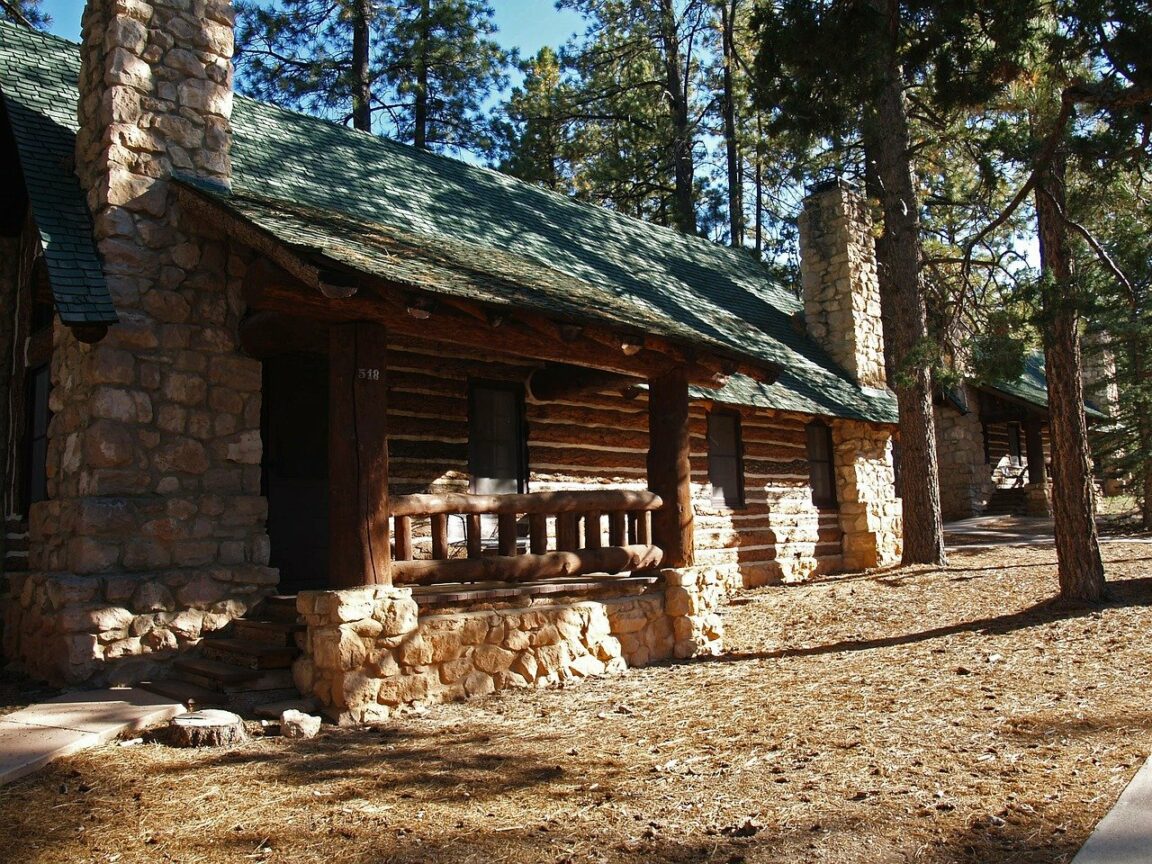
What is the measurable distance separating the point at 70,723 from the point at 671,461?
518 cm

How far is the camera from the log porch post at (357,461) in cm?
646

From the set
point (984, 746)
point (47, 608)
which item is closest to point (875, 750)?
point (984, 746)

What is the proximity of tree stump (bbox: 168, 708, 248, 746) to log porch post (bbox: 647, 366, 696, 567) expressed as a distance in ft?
14.1

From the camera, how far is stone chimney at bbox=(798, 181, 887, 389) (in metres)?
16.2

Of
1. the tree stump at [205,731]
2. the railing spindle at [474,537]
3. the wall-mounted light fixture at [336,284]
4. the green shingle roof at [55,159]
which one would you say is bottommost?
the tree stump at [205,731]

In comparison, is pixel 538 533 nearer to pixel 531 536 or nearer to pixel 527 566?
pixel 531 536

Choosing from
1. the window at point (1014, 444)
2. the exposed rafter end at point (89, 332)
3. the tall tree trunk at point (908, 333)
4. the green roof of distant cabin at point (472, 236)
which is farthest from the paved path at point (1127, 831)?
the window at point (1014, 444)

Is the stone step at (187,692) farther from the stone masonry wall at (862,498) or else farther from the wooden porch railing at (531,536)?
the stone masonry wall at (862,498)

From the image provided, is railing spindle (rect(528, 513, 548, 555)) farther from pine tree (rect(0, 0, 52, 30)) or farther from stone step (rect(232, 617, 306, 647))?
pine tree (rect(0, 0, 52, 30))

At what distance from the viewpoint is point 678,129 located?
1048 inches

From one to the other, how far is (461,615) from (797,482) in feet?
A: 29.1

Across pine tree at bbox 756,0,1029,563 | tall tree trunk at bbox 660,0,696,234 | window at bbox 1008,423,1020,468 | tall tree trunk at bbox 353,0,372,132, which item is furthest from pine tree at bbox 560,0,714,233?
pine tree at bbox 756,0,1029,563

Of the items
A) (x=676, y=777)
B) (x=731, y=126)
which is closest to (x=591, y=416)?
(x=676, y=777)

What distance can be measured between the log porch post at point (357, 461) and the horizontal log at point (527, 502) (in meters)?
0.32
